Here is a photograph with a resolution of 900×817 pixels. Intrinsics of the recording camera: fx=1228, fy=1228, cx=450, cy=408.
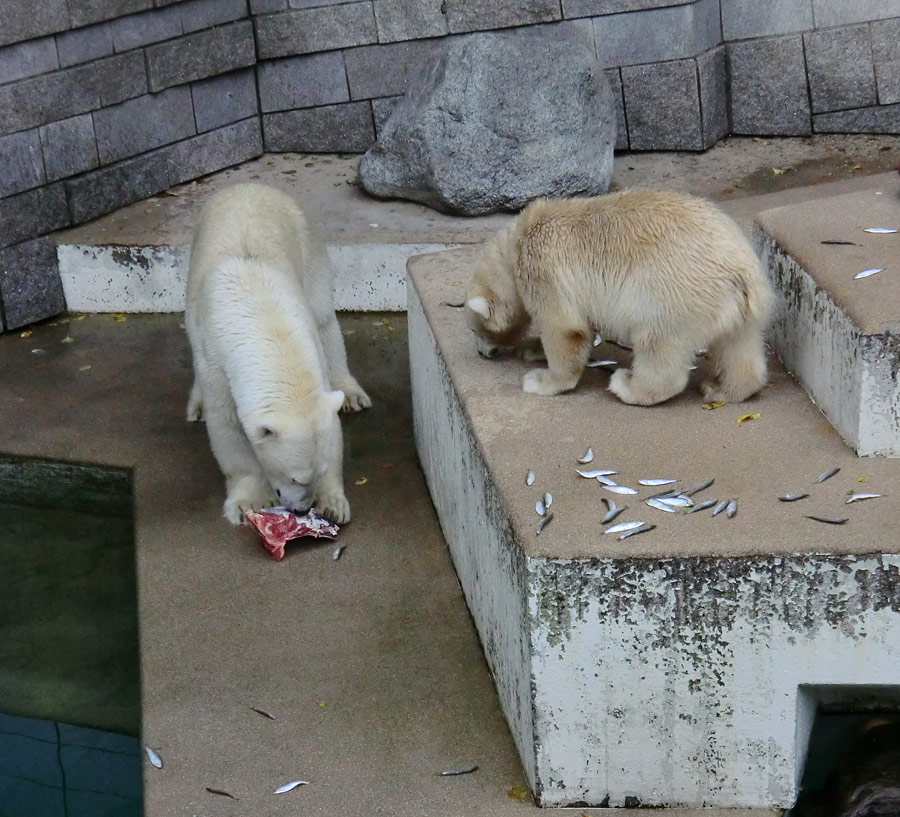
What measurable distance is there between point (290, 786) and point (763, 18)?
655 cm

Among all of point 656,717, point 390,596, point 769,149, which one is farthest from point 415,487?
point 769,149

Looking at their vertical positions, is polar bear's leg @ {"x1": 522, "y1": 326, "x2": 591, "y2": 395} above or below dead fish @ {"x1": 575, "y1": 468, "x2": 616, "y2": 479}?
above

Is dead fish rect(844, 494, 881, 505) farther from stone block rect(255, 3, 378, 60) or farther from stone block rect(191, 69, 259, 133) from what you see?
stone block rect(191, 69, 259, 133)

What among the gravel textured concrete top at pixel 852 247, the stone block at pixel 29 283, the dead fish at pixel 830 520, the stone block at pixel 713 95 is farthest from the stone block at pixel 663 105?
the dead fish at pixel 830 520

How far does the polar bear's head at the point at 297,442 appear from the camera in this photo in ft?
14.9

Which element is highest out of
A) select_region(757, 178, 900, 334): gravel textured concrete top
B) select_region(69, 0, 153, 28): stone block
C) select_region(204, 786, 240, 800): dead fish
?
select_region(69, 0, 153, 28): stone block

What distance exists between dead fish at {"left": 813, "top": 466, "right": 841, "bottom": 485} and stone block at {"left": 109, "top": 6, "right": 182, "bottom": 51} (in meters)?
5.62

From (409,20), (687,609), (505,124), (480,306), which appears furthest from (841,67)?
(687,609)

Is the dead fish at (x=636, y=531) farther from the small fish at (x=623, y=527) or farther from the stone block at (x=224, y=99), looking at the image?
the stone block at (x=224, y=99)

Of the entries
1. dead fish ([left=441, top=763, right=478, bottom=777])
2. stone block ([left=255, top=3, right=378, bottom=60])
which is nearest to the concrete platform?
dead fish ([left=441, top=763, right=478, bottom=777])

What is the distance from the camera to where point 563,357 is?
4.26 meters

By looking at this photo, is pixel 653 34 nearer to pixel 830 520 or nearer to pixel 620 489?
pixel 620 489

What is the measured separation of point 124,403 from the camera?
6484 millimetres

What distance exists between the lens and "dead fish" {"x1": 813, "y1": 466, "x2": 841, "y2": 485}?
359 cm
